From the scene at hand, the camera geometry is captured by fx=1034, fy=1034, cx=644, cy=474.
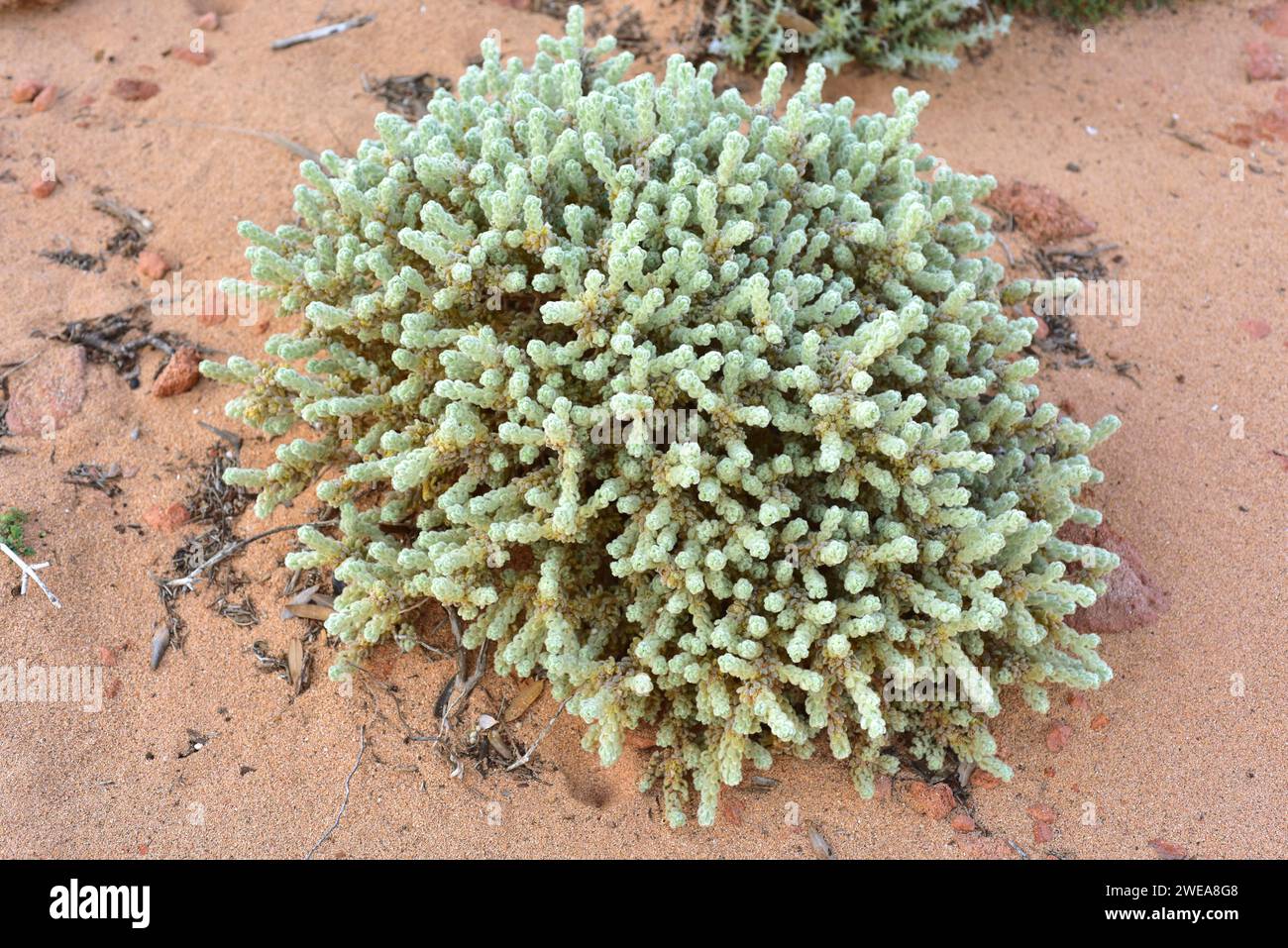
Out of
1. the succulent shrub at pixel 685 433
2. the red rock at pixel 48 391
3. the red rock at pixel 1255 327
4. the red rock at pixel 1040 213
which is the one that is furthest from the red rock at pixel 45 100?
the red rock at pixel 1255 327

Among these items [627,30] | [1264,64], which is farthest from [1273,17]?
[627,30]

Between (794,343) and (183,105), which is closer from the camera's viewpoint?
(794,343)

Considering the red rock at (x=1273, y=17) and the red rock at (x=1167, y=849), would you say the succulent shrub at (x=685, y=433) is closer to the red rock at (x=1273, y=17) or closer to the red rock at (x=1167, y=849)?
the red rock at (x=1167, y=849)

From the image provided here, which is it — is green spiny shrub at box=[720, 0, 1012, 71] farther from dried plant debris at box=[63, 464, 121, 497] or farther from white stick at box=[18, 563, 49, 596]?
white stick at box=[18, 563, 49, 596]

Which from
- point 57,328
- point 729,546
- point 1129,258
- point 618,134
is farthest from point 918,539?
point 57,328

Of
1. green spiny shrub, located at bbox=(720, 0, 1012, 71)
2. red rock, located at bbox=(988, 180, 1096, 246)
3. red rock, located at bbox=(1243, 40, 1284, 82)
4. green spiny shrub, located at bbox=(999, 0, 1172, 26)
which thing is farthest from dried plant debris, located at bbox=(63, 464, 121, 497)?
red rock, located at bbox=(1243, 40, 1284, 82)

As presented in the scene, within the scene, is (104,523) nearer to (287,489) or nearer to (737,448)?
(287,489)
